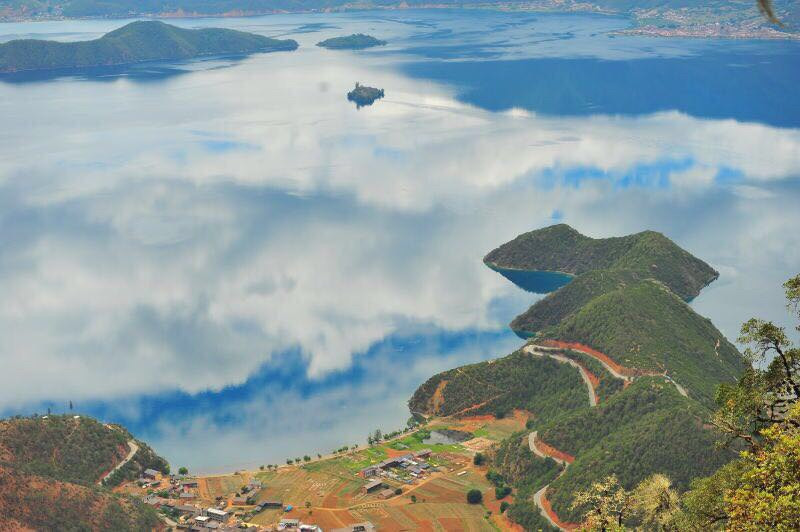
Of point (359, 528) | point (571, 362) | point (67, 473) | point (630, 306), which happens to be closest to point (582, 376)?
point (571, 362)

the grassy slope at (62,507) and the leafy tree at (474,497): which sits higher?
the grassy slope at (62,507)

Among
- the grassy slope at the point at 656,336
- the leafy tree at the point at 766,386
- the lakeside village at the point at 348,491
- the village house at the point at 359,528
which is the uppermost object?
the leafy tree at the point at 766,386

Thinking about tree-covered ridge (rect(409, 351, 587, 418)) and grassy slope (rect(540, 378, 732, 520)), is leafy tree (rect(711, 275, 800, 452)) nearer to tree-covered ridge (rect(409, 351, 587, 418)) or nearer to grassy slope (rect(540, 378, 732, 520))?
grassy slope (rect(540, 378, 732, 520))

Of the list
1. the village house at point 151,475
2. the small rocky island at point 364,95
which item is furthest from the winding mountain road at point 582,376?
the small rocky island at point 364,95

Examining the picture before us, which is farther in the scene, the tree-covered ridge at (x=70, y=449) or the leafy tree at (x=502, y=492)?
the leafy tree at (x=502, y=492)

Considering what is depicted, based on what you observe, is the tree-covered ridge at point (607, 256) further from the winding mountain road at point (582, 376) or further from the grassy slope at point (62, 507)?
the grassy slope at point (62, 507)
